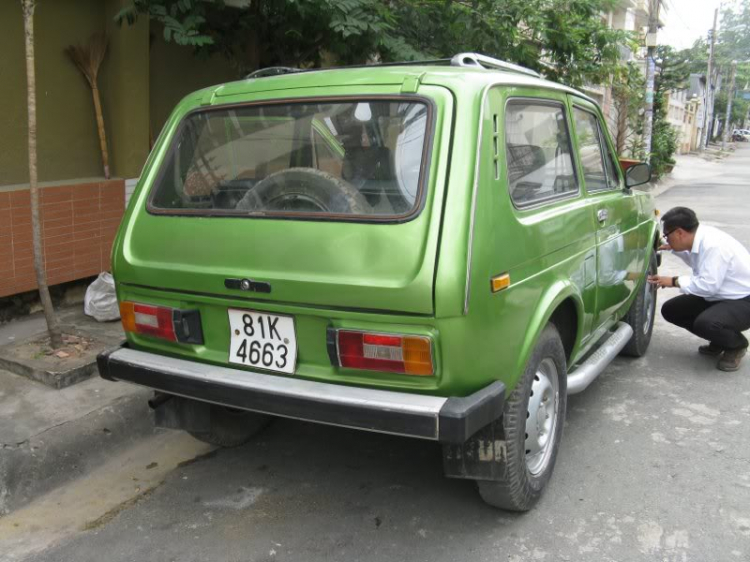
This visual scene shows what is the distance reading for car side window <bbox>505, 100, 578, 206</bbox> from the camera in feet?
10.00

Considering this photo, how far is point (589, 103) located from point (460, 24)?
8.34 ft

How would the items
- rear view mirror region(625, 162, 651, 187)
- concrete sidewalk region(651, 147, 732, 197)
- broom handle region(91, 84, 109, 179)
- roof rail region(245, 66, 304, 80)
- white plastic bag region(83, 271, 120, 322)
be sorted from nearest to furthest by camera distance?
roof rail region(245, 66, 304, 80) → rear view mirror region(625, 162, 651, 187) → white plastic bag region(83, 271, 120, 322) → broom handle region(91, 84, 109, 179) → concrete sidewalk region(651, 147, 732, 197)

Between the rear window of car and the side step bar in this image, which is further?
the side step bar

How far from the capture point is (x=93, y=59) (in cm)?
592

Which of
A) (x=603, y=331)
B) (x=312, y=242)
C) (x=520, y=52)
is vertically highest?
(x=520, y=52)

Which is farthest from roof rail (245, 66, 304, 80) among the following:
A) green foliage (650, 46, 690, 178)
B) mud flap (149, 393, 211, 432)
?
green foliage (650, 46, 690, 178)

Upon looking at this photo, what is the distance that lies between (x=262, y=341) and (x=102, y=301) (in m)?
3.08

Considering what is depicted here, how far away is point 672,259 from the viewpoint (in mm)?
8930

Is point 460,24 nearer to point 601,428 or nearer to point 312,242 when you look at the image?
point 601,428

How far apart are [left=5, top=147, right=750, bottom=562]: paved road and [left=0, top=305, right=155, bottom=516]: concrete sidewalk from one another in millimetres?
167

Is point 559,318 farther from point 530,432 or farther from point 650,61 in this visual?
point 650,61

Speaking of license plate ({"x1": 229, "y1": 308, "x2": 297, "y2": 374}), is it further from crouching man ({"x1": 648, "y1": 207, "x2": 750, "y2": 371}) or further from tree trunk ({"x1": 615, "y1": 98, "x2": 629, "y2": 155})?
tree trunk ({"x1": 615, "y1": 98, "x2": 629, "y2": 155})

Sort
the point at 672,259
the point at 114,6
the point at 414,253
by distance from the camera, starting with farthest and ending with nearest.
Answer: the point at 672,259
the point at 114,6
the point at 414,253

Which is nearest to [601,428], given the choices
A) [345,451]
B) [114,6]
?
[345,451]
